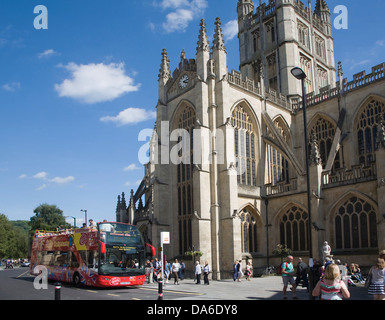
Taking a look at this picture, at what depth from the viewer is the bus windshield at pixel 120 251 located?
1819 centimetres

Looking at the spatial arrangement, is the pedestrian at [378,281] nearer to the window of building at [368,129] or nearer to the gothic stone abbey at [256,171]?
the gothic stone abbey at [256,171]

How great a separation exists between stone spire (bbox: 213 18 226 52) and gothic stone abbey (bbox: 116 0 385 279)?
3.1 inches

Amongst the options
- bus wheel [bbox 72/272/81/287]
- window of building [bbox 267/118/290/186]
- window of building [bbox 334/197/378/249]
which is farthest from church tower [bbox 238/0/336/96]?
bus wheel [bbox 72/272/81/287]

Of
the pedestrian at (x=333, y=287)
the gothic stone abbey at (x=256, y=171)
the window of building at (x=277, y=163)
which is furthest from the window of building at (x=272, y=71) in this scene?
the pedestrian at (x=333, y=287)

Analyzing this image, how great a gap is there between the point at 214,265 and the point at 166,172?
8.71m

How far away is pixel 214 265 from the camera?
25.8m

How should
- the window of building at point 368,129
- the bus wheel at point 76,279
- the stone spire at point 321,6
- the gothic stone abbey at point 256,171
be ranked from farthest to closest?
the stone spire at point 321,6, the window of building at point 368,129, the gothic stone abbey at point 256,171, the bus wheel at point 76,279

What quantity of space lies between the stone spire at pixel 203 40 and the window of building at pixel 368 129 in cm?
1259

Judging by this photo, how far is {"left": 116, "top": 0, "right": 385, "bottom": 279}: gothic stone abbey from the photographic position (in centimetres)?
2412

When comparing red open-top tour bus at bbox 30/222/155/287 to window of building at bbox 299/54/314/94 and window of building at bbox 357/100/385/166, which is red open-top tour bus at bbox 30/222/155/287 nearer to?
window of building at bbox 357/100/385/166

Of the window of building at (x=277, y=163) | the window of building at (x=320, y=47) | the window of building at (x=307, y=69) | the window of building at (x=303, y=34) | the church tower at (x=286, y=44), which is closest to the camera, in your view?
the window of building at (x=277, y=163)

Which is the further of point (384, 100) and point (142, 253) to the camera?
point (384, 100)
